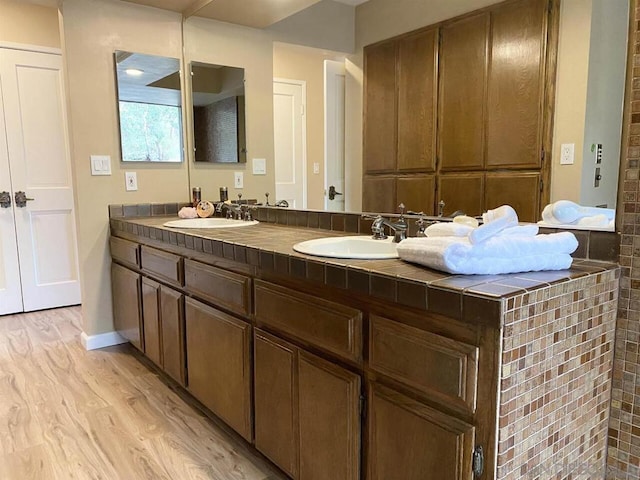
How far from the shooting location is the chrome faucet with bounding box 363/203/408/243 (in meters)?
1.63

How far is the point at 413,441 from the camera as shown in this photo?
1.04 m

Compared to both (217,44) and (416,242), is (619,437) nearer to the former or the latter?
(416,242)

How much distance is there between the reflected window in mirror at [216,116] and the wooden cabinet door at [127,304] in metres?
0.88

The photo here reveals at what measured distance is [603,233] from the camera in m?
1.22

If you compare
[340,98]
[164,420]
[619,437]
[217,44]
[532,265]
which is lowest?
[164,420]

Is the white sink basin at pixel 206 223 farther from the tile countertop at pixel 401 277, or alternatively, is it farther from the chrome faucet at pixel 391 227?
the chrome faucet at pixel 391 227

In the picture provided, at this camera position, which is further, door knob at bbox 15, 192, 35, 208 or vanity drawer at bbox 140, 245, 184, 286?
door knob at bbox 15, 192, 35, 208

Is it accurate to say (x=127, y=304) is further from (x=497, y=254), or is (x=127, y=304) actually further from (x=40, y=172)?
(x=497, y=254)

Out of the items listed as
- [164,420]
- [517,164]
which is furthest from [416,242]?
[164,420]

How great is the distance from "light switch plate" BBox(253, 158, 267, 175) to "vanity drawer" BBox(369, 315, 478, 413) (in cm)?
163

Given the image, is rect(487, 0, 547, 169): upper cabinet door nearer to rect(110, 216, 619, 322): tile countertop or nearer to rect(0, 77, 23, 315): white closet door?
rect(110, 216, 619, 322): tile countertop

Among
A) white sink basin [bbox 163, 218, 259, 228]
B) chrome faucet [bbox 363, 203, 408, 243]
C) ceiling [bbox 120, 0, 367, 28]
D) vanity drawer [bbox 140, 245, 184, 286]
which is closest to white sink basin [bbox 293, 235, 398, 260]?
chrome faucet [bbox 363, 203, 408, 243]

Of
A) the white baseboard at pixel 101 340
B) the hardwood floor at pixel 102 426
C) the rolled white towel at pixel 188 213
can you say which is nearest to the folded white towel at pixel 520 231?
the hardwood floor at pixel 102 426

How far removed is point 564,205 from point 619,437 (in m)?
0.64
